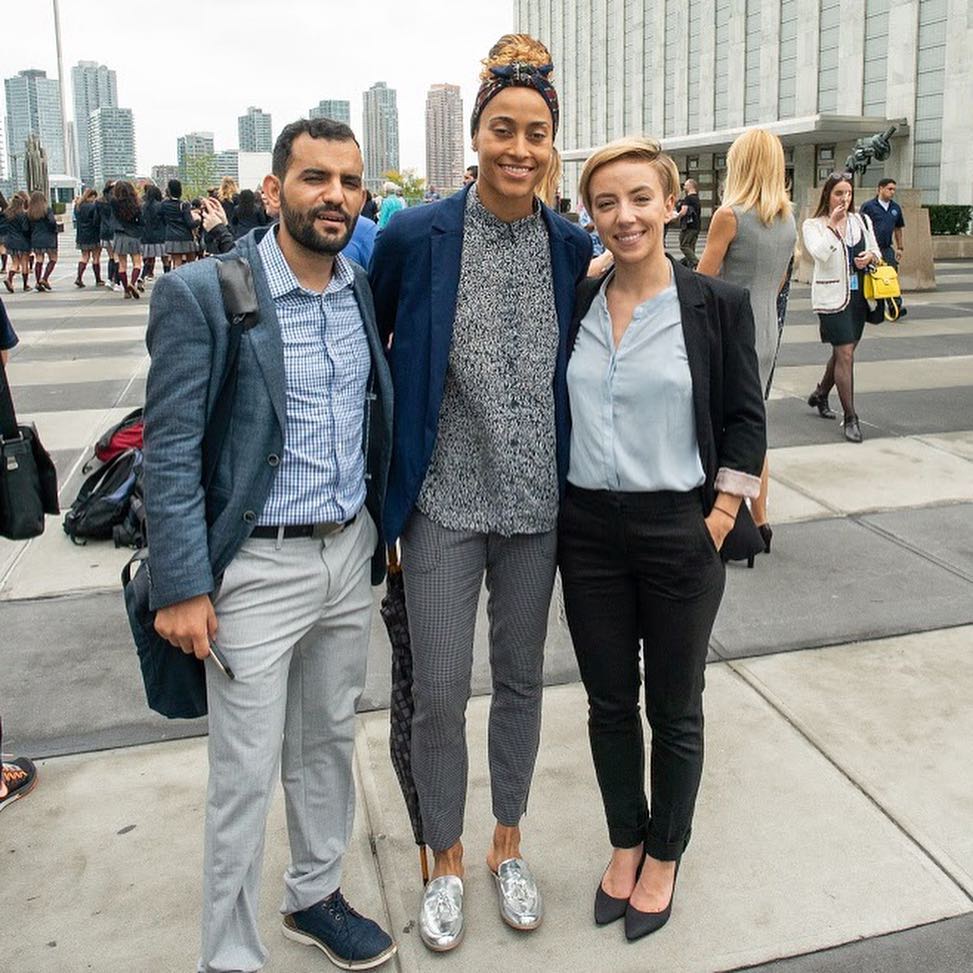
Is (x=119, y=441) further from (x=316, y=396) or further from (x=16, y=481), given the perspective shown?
(x=316, y=396)

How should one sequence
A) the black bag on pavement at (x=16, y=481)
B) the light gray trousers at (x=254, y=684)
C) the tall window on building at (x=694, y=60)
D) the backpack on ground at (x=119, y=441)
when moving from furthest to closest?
the tall window on building at (x=694, y=60), the backpack on ground at (x=119, y=441), the black bag on pavement at (x=16, y=481), the light gray trousers at (x=254, y=684)

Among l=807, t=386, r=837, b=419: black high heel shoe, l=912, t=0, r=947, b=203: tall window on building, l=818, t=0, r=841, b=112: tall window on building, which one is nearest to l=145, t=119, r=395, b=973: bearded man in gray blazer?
l=807, t=386, r=837, b=419: black high heel shoe

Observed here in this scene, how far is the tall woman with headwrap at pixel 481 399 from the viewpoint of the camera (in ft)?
8.20

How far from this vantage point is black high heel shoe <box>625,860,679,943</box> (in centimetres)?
265

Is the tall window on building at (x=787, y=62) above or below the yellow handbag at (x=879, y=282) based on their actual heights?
above

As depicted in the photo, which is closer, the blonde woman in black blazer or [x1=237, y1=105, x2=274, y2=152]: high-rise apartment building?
the blonde woman in black blazer

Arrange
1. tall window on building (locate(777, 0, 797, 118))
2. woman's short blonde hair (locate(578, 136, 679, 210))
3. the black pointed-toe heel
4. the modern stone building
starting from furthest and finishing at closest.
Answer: tall window on building (locate(777, 0, 797, 118)) < the modern stone building < the black pointed-toe heel < woman's short blonde hair (locate(578, 136, 679, 210))

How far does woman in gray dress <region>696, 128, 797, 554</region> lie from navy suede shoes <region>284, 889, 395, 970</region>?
289 cm

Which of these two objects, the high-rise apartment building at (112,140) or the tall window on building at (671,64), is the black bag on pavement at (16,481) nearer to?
the tall window on building at (671,64)

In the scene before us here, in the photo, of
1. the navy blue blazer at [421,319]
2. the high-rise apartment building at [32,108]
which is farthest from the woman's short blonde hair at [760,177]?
the high-rise apartment building at [32,108]

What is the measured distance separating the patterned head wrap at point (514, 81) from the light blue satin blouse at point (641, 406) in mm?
567

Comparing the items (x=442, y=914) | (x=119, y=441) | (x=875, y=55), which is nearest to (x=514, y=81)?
(x=442, y=914)

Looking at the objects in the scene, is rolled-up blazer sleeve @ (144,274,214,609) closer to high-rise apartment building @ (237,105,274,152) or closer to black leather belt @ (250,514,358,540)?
black leather belt @ (250,514,358,540)

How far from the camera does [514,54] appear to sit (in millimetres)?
2525
